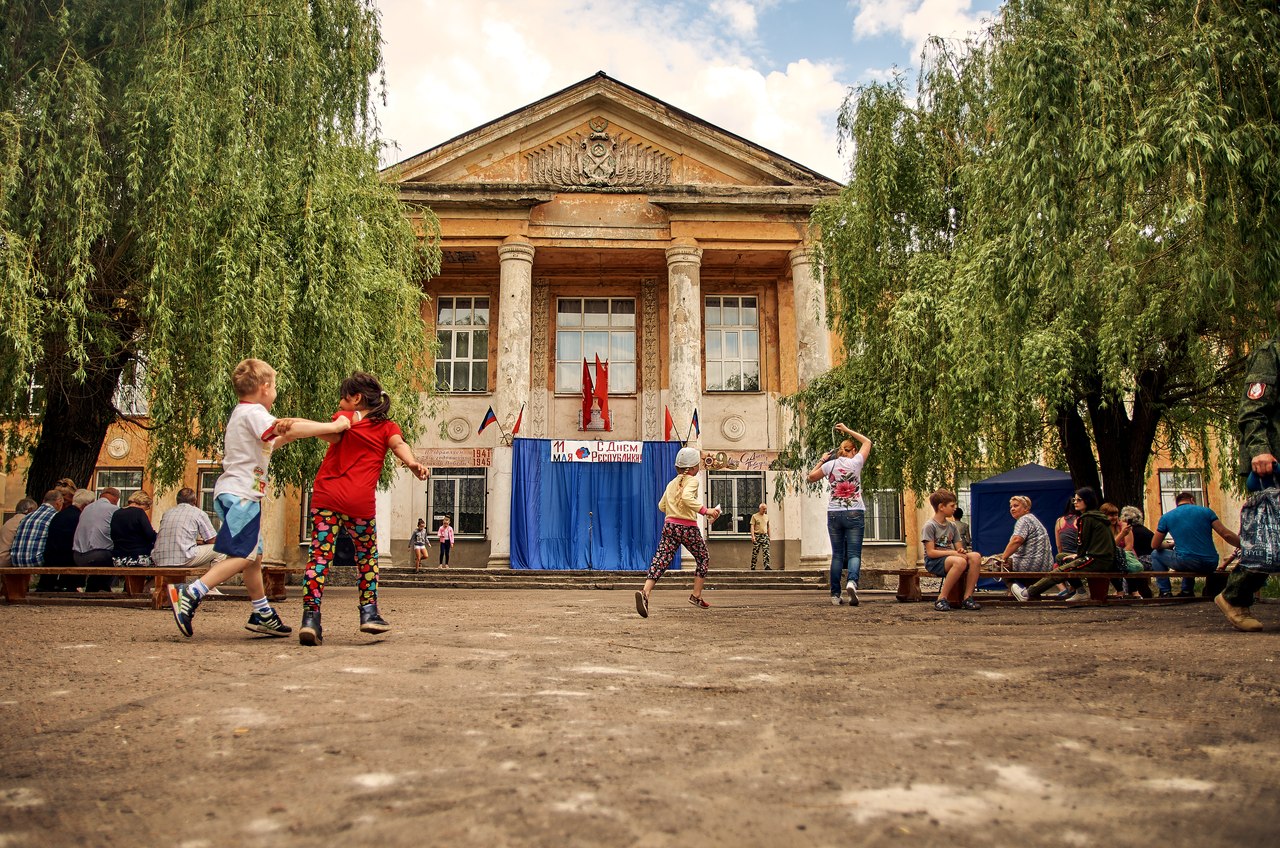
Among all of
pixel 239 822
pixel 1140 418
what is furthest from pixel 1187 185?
pixel 239 822

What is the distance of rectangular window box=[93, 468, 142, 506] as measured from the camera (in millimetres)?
30594

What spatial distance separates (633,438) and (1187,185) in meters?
21.0

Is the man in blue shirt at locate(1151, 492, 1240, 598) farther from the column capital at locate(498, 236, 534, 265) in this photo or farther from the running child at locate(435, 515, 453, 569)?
the running child at locate(435, 515, 453, 569)

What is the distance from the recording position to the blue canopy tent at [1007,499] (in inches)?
702

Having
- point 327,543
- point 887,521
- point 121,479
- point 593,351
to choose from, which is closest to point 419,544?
point 593,351

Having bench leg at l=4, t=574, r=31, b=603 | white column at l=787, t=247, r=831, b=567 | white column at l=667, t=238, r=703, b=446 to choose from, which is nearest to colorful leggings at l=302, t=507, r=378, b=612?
bench leg at l=4, t=574, r=31, b=603

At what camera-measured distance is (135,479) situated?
31.0 m

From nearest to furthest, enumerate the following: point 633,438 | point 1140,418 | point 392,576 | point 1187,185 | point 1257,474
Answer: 1. point 1257,474
2. point 1187,185
3. point 1140,418
4. point 392,576
5. point 633,438

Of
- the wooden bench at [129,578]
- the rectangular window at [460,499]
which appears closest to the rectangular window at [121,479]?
the rectangular window at [460,499]

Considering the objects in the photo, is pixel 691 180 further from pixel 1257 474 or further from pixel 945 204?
pixel 1257 474

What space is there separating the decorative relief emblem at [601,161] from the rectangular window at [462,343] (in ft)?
14.9

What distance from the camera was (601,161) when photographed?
27.8m

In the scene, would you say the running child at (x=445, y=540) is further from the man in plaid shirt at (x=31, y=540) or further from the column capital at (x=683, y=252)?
the man in plaid shirt at (x=31, y=540)

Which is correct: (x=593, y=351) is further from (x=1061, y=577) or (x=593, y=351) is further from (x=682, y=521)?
(x=1061, y=577)
